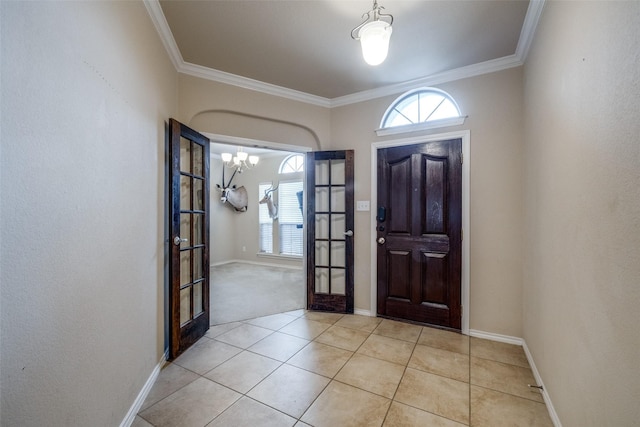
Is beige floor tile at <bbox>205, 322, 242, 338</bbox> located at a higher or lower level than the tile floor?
lower

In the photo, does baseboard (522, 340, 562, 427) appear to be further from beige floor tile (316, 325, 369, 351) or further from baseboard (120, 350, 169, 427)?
baseboard (120, 350, 169, 427)

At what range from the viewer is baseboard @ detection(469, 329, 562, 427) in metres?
1.56

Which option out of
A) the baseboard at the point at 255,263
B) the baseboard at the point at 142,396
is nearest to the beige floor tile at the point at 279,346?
the baseboard at the point at 142,396

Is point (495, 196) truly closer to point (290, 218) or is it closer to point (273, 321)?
point (273, 321)

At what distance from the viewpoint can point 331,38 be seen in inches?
88.8

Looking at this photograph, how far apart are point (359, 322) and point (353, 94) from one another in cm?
274

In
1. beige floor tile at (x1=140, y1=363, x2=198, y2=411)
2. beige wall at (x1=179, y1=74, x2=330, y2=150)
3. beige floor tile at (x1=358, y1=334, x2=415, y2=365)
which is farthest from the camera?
beige wall at (x1=179, y1=74, x2=330, y2=150)

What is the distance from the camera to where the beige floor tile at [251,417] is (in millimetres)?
1543

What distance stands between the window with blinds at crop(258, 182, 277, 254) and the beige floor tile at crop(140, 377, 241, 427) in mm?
4631

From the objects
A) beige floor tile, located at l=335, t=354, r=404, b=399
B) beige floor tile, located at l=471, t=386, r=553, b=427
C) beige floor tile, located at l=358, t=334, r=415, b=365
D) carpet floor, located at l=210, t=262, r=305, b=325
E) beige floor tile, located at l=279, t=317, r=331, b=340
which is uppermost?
beige floor tile, located at l=471, t=386, r=553, b=427

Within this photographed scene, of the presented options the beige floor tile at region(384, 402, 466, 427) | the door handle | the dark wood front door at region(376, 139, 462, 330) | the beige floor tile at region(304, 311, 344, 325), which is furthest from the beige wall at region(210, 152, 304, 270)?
the beige floor tile at region(384, 402, 466, 427)

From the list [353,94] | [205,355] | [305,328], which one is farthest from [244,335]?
[353,94]

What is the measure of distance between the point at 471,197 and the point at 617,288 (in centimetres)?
183

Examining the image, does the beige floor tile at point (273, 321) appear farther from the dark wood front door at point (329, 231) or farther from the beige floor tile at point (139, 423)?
the beige floor tile at point (139, 423)
